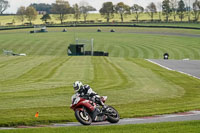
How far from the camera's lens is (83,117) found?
50.0ft

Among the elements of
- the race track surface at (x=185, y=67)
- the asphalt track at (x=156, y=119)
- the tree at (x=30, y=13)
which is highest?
the tree at (x=30, y=13)

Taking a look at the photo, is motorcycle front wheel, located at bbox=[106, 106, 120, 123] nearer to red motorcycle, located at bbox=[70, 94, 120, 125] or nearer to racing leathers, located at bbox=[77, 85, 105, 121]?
red motorcycle, located at bbox=[70, 94, 120, 125]

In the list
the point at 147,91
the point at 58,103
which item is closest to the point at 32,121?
the point at 58,103

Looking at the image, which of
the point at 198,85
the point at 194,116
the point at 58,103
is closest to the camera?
the point at 194,116

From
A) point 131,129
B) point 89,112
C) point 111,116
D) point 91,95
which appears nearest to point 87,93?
point 91,95

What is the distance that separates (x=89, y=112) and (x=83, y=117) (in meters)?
0.35

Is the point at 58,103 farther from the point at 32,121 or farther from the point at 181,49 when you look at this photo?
the point at 181,49

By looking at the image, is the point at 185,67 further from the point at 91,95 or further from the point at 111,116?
the point at 91,95

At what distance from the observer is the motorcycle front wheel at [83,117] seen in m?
15.1

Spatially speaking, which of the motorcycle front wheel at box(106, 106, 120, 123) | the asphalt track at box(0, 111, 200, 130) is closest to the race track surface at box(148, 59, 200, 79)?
the asphalt track at box(0, 111, 200, 130)

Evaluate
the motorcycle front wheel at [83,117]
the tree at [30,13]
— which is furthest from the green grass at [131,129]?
the tree at [30,13]

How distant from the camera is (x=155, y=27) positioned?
123188 millimetres

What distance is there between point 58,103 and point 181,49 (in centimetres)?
6145

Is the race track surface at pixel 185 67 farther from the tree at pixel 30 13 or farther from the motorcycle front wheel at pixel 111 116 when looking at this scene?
the tree at pixel 30 13
